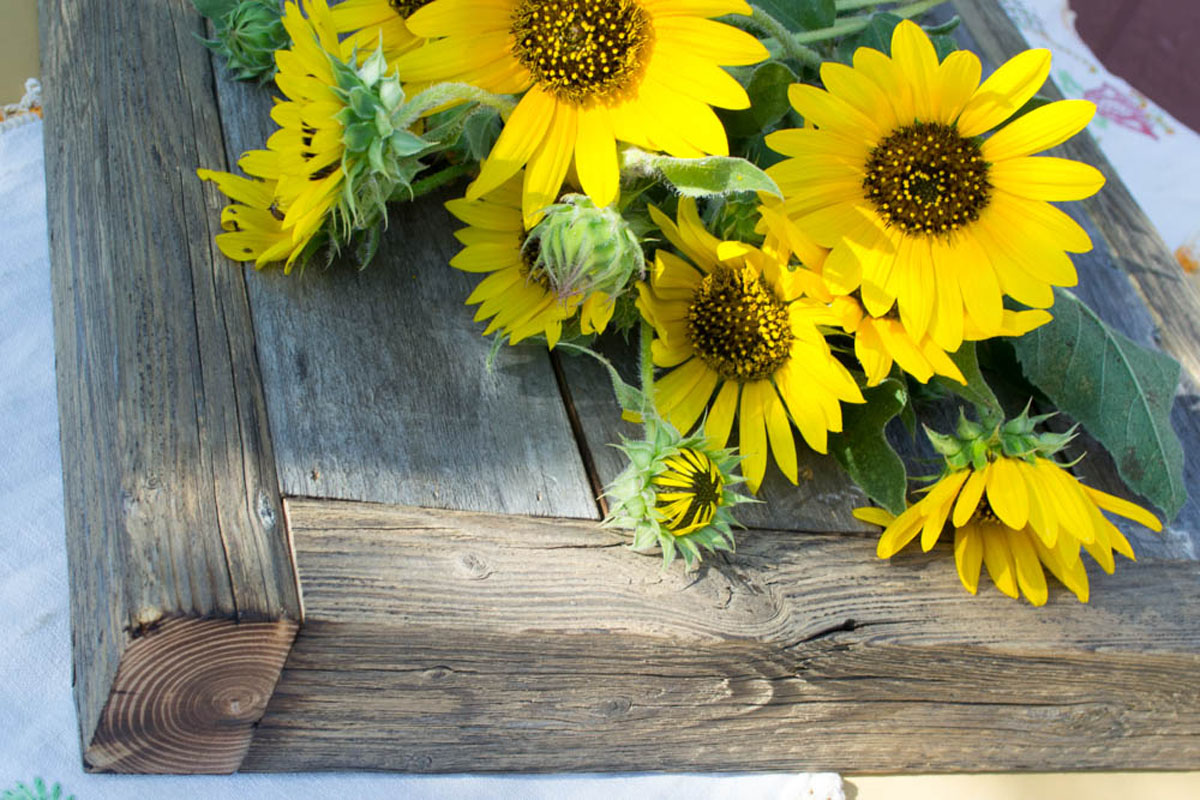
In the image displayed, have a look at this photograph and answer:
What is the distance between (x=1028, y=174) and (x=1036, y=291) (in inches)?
2.7

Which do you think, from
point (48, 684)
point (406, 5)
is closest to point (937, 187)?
point (406, 5)

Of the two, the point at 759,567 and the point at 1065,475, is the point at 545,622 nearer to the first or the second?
the point at 759,567

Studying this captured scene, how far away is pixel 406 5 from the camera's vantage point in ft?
2.27

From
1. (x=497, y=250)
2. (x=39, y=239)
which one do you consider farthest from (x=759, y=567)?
(x=39, y=239)

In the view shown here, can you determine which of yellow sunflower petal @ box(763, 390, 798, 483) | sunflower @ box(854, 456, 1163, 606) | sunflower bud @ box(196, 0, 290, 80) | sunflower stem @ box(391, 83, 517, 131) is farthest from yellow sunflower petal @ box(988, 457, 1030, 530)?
sunflower bud @ box(196, 0, 290, 80)

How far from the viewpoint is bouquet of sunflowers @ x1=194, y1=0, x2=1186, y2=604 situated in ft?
1.93

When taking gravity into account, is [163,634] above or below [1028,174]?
below

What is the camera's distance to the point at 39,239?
0.95 meters

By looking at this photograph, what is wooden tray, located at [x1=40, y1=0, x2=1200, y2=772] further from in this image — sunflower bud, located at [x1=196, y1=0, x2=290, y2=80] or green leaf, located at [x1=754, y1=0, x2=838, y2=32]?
green leaf, located at [x1=754, y1=0, x2=838, y2=32]

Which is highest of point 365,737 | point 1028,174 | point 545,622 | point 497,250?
point 1028,174

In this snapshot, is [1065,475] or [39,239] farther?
[39,239]

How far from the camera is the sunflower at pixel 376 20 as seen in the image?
694 millimetres

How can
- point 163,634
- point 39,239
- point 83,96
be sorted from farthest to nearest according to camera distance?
point 39,239, point 83,96, point 163,634

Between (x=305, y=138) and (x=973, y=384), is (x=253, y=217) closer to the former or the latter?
(x=305, y=138)
